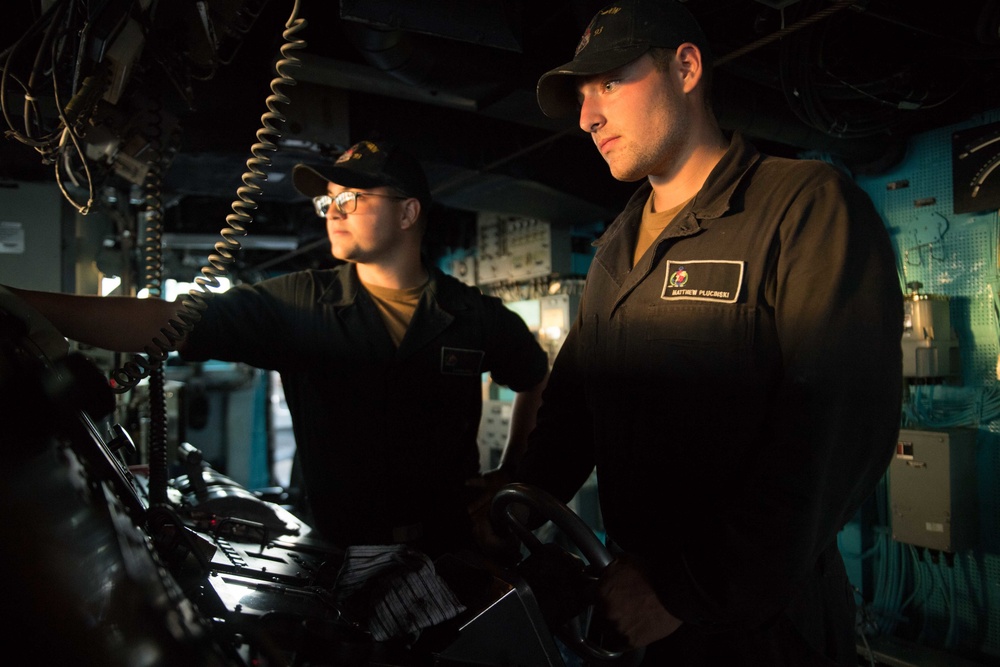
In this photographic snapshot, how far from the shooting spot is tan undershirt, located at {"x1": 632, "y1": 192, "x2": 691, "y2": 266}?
5.24 ft

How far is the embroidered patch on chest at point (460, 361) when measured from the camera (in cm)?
256

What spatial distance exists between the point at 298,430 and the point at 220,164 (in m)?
2.29

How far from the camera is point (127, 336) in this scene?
154 cm

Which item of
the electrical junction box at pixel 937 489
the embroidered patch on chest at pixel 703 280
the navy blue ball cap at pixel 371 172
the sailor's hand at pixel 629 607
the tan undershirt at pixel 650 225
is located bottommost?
the electrical junction box at pixel 937 489

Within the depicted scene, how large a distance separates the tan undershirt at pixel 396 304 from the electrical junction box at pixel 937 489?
8.67 ft

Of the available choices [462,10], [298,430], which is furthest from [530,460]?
[462,10]

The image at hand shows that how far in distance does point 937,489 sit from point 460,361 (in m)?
2.77

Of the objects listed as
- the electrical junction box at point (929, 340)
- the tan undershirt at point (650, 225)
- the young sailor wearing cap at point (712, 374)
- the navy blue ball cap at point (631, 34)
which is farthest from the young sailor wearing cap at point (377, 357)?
the electrical junction box at point (929, 340)

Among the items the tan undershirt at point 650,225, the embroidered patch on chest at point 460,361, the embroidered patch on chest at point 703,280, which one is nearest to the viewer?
the embroidered patch on chest at point 703,280

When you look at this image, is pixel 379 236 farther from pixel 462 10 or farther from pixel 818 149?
pixel 818 149

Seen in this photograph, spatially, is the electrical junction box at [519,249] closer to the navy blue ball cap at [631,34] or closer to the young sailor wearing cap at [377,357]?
the young sailor wearing cap at [377,357]

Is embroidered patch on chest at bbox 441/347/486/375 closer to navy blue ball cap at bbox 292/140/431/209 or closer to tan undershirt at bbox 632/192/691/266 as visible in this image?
navy blue ball cap at bbox 292/140/431/209

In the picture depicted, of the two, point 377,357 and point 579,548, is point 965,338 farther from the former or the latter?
point 579,548

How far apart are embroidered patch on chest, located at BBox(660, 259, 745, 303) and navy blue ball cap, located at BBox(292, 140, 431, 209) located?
1.52 m
